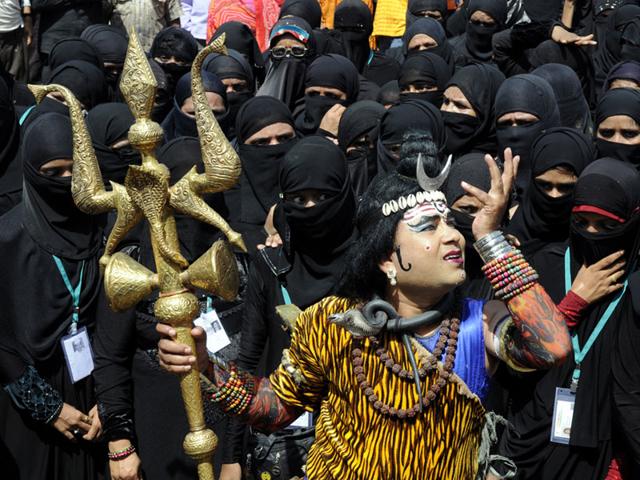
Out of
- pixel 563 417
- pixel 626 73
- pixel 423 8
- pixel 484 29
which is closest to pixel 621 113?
pixel 626 73

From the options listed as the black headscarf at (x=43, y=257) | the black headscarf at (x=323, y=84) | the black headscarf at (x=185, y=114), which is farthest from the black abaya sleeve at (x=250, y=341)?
the black headscarf at (x=323, y=84)

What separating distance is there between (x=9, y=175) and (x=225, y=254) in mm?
3403

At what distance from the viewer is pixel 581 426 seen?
4035 millimetres

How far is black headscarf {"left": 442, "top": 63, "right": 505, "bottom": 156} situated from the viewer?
19.7 ft

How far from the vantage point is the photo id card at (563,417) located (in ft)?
13.4

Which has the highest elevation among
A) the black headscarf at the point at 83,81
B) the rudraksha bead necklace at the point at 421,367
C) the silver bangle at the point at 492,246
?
the silver bangle at the point at 492,246

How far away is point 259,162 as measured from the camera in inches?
224

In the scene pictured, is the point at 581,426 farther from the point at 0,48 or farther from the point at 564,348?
the point at 0,48

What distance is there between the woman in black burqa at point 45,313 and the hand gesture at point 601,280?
204 centimetres

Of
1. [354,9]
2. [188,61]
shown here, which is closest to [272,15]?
[354,9]

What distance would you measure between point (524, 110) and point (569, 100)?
0.85 meters

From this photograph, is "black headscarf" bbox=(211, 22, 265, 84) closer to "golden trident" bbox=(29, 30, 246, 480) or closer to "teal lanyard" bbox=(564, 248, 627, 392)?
"teal lanyard" bbox=(564, 248, 627, 392)

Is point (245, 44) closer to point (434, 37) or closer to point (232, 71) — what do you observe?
point (232, 71)

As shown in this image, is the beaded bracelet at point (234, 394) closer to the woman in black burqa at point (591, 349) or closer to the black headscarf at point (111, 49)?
the woman in black burqa at point (591, 349)
